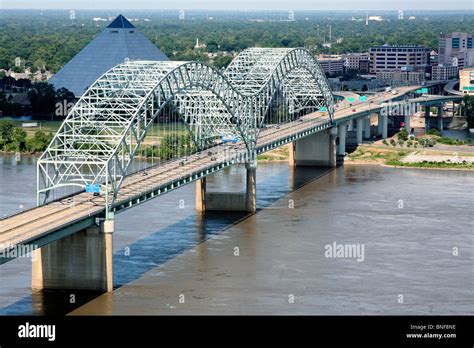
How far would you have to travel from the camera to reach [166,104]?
84.4 metres

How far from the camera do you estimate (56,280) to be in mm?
52125

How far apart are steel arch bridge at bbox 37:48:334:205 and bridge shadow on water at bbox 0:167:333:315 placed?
3.26 meters

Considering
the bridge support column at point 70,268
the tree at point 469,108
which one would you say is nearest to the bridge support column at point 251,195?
the bridge support column at point 70,268

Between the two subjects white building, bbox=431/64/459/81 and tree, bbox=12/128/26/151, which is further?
white building, bbox=431/64/459/81

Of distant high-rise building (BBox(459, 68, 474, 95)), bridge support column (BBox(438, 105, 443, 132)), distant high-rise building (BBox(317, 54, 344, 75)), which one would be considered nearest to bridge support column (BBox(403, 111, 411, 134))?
bridge support column (BBox(438, 105, 443, 132))

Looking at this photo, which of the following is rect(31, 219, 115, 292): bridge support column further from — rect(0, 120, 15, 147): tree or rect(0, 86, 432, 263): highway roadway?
rect(0, 120, 15, 147): tree

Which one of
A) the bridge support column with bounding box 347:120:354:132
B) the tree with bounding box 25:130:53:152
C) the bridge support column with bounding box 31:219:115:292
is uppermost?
the bridge support column with bounding box 31:219:115:292

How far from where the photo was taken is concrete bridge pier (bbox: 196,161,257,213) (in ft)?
238

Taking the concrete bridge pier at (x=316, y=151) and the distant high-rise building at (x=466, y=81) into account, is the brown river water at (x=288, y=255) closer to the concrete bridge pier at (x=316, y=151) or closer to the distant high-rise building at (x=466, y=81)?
the concrete bridge pier at (x=316, y=151)

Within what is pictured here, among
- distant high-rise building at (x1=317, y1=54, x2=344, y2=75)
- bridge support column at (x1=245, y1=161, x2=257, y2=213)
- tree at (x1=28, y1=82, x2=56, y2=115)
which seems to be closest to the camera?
bridge support column at (x1=245, y1=161, x2=257, y2=213)

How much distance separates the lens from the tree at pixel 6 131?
10238cm

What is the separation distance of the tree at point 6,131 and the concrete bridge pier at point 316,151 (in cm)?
2271

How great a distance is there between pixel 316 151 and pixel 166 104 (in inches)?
660
